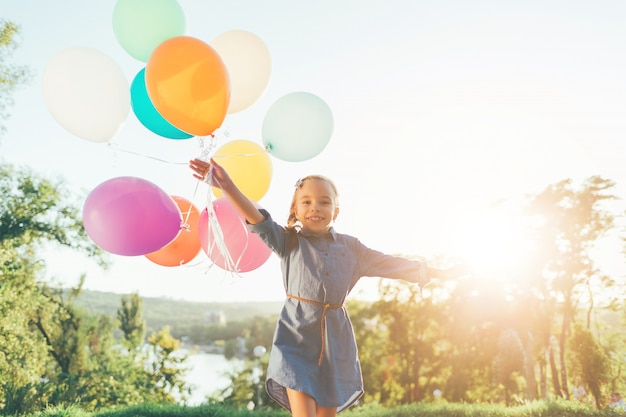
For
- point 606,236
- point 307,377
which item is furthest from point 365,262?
point 606,236

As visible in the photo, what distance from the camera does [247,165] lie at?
291 cm

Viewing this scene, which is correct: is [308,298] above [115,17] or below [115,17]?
below

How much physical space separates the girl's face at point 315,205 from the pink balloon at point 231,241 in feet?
→ 2.00

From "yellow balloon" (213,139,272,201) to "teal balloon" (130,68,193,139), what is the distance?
274 mm

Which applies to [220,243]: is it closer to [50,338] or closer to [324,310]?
[324,310]

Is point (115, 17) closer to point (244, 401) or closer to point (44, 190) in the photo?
point (44, 190)

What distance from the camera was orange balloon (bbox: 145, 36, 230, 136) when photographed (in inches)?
88.4

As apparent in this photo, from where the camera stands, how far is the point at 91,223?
2396 mm

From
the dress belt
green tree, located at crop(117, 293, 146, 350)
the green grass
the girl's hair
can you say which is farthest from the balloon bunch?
green tree, located at crop(117, 293, 146, 350)

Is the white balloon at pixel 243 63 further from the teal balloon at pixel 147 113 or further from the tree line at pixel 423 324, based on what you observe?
the tree line at pixel 423 324

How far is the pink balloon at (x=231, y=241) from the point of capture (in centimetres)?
259

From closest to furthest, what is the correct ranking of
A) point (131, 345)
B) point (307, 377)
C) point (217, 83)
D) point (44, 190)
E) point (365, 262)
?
point (307, 377) → point (365, 262) → point (217, 83) → point (44, 190) → point (131, 345)

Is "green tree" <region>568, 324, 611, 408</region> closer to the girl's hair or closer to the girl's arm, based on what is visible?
the girl's hair

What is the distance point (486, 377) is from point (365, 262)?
49.2 feet
